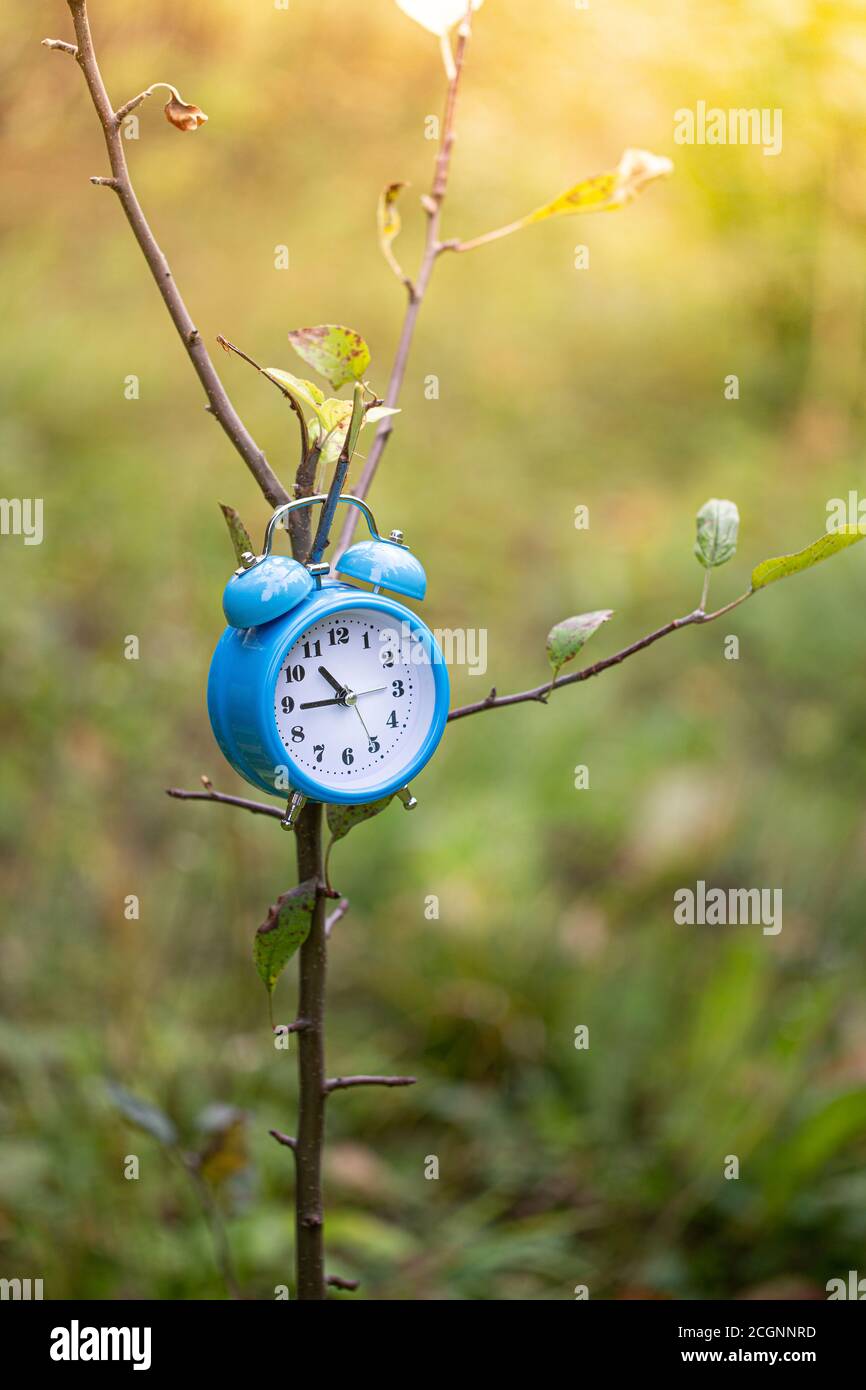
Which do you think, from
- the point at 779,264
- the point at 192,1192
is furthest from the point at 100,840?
the point at 779,264

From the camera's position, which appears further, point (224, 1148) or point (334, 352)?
point (224, 1148)

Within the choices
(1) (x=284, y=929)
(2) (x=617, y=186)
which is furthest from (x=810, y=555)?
(1) (x=284, y=929)

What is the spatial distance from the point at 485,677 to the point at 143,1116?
2076 mm

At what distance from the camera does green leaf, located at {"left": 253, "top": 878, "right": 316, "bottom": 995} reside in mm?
754

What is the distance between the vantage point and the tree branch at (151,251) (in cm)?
71

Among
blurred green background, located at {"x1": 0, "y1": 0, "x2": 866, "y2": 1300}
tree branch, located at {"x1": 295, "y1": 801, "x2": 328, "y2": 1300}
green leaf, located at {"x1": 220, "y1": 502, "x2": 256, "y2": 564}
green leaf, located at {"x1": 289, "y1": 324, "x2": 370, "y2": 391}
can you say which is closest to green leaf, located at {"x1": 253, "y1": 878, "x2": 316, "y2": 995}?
tree branch, located at {"x1": 295, "y1": 801, "x2": 328, "y2": 1300}

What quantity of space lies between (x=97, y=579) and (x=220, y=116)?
1.77 meters

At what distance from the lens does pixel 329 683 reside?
29.4 inches

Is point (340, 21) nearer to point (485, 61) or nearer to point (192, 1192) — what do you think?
point (485, 61)

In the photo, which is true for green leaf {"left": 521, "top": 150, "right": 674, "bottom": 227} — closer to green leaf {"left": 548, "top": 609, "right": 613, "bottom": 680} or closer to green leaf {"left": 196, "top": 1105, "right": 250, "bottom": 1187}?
green leaf {"left": 548, "top": 609, "right": 613, "bottom": 680}

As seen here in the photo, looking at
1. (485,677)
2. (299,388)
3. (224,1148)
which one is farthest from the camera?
(485,677)

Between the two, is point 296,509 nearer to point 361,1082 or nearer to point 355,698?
point 355,698

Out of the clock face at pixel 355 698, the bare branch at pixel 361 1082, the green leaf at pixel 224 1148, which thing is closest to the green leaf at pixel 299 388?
the clock face at pixel 355 698

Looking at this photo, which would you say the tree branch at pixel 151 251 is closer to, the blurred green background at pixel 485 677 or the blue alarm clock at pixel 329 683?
the blue alarm clock at pixel 329 683
